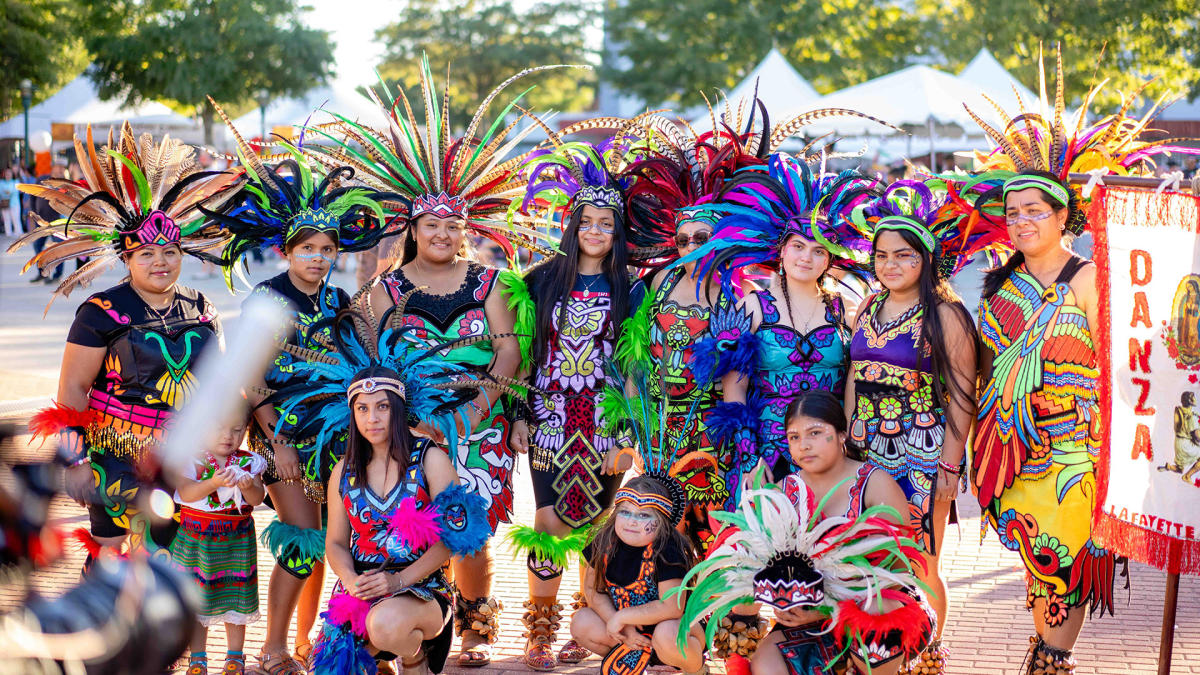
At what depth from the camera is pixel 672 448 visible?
16.0ft

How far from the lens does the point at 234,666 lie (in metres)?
4.59

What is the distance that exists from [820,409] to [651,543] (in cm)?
81

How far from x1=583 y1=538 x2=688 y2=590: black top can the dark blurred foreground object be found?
2460 millimetres

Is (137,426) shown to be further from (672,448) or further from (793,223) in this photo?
(793,223)

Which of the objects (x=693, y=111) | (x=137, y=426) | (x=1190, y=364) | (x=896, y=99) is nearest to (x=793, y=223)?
(x=1190, y=364)

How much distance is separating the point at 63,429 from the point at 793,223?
2.91m

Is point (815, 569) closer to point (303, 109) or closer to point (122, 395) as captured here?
point (122, 395)

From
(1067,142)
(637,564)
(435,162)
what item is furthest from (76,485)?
(1067,142)

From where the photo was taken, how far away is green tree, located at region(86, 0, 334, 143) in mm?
29641

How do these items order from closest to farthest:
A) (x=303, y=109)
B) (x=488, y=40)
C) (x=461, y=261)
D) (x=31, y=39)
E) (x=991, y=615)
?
(x=461, y=261)
(x=991, y=615)
(x=303, y=109)
(x=31, y=39)
(x=488, y=40)

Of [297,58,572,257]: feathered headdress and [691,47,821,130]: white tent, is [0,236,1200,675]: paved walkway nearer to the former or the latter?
[297,58,572,257]: feathered headdress

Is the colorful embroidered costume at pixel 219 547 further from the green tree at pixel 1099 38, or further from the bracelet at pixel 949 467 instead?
the green tree at pixel 1099 38

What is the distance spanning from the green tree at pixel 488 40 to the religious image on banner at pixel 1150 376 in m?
35.6

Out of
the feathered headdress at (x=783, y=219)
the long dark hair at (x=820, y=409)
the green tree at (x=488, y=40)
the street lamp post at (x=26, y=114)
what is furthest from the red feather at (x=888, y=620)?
the green tree at (x=488, y=40)
